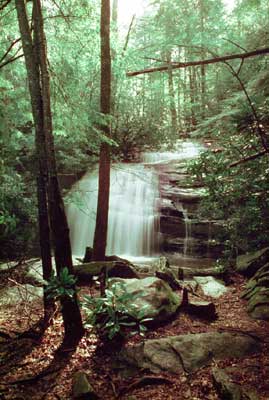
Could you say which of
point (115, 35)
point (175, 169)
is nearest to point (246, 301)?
point (115, 35)

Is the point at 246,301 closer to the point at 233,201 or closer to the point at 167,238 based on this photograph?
the point at 233,201

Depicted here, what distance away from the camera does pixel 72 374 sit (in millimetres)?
3762

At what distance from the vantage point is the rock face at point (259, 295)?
5.48 meters

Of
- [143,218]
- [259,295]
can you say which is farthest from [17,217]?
[259,295]

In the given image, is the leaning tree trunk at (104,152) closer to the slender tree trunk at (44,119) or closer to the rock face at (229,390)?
the slender tree trunk at (44,119)

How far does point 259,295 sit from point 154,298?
2.15m

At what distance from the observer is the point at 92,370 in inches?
151

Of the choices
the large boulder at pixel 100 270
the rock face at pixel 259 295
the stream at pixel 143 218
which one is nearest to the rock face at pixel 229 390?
the rock face at pixel 259 295

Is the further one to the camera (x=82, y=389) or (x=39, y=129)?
(x=39, y=129)

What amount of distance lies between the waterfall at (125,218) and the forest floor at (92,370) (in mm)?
6824

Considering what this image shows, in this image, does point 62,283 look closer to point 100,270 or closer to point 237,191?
point 100,270

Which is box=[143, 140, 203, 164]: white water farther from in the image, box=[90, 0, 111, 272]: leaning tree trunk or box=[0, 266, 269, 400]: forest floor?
box=[0, 266, 269, 400]: forest floor

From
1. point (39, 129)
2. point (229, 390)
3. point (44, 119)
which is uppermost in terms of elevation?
point (44, 119)

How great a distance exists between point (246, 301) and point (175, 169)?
30.7 feet
